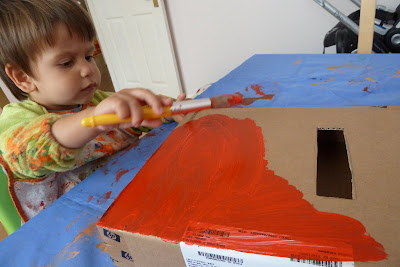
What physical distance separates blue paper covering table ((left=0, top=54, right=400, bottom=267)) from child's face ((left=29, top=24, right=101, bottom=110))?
195 mm

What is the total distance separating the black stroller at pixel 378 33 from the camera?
123cm

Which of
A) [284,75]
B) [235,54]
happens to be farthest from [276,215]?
[235,54]

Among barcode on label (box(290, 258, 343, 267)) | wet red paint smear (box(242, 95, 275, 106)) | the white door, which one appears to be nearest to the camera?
barcode on label (box(290, 258, 343, 267))

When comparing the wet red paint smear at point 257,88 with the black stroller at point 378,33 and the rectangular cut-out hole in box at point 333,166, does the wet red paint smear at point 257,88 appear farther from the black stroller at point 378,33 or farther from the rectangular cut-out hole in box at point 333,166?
the black stroller at point 378,33

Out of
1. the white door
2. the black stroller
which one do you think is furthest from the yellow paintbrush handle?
the white door

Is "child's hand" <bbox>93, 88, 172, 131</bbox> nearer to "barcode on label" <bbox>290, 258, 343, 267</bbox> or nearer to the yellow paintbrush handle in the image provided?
the yellow paintbrush handle

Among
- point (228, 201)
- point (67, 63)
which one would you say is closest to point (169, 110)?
point (228, 201)

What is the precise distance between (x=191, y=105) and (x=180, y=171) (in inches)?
3.9

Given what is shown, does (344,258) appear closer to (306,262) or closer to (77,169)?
(306,262)

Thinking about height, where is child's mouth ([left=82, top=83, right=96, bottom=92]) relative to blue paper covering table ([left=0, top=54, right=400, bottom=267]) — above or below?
above

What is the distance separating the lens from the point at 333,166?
0.39 m

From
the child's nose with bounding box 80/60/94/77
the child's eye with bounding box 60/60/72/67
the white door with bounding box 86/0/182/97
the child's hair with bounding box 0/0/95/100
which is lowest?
the white door with bounding box 86/0/182/97

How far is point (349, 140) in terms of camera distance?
0.35 metres

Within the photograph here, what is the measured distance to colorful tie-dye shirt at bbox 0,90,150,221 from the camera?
468 mm
